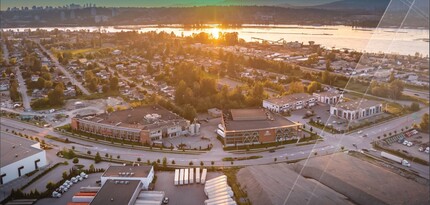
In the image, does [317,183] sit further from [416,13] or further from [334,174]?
[416,13]

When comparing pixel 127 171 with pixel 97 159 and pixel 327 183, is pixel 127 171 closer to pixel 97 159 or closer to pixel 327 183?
pixel 97 159

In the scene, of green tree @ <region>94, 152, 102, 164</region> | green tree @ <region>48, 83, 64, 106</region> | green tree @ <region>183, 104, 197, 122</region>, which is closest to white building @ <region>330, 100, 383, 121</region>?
green tree @ <region>183, 104, 197, 122</region>

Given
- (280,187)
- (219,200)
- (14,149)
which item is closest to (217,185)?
(219,200)

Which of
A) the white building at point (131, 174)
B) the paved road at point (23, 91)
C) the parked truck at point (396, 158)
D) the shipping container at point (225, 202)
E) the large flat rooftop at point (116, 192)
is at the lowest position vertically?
the shipping container at point (225, 202)

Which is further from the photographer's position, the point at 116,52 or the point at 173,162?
the point at 116,52

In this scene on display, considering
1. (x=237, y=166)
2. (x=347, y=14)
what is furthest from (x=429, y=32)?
(x=347, y=14)

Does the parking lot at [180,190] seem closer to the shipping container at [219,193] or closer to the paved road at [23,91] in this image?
the shipping container at [219,193]

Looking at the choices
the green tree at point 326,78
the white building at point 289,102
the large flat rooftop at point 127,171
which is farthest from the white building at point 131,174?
the green tree at point 326,78
